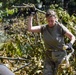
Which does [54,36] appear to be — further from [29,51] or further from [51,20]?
[29,51]

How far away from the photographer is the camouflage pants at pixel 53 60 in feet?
15.9

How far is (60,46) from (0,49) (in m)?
2.39

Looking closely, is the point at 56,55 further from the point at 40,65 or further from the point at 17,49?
the point at 17,49

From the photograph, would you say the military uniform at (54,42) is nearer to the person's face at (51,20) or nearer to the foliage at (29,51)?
the person's face at (51,20)

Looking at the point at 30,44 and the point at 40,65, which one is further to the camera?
the point at 30,44

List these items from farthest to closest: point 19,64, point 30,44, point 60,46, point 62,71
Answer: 1. point 30,44
2. point 19,64
3. point 62,71
4. point 60,46

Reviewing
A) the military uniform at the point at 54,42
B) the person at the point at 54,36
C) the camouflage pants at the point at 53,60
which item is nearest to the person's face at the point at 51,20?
the person at the point at 54,36

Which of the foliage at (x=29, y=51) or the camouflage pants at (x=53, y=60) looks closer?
the camouflage pants at (x=53, y=60)

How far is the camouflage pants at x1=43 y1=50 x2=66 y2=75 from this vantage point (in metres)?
4.86

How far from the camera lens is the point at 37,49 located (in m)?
7.02

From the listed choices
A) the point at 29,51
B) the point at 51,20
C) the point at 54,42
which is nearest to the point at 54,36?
the point at 54,42

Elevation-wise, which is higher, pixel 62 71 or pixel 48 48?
pixel 48 48

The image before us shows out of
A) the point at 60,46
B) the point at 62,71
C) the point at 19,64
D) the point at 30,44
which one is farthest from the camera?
the point at 30,44

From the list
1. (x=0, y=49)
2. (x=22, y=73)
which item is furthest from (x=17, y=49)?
(x=22, y=73)
